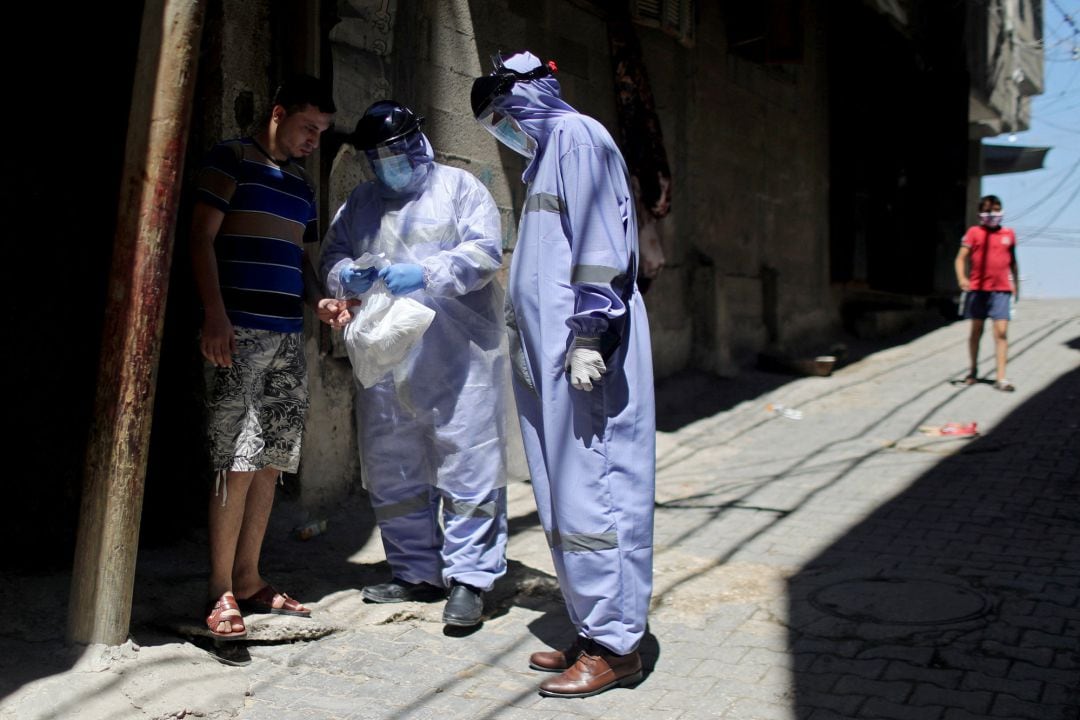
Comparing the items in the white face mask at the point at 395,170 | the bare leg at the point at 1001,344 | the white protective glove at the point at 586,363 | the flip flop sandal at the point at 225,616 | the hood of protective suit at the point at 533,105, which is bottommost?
the flip flop sandal at the point at 225,616

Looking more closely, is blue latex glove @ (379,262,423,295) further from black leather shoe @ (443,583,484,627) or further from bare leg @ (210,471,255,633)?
black leather shoe @ (443,583,484,627)

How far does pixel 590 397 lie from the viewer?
11.3ft

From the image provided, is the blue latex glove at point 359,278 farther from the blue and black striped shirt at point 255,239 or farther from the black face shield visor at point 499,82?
the black face shield visor at point 499,82

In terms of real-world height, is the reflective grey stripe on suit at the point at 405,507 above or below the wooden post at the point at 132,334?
below

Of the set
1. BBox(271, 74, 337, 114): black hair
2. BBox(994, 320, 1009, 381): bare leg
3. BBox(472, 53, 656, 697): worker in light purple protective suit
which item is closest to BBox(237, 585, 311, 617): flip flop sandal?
BBox(472, 53, 656, 697): worker in light purple protective suit

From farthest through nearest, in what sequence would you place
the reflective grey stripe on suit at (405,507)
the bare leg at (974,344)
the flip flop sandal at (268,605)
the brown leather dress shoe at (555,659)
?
the bare leg at (974,344) → the reflective grey stripe on suit at (405,507) → the flip flop sandal at (268,605) → the brown leather dress shoe at (555,659)

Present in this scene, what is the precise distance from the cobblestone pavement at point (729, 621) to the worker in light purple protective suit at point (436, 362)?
12.7 inches

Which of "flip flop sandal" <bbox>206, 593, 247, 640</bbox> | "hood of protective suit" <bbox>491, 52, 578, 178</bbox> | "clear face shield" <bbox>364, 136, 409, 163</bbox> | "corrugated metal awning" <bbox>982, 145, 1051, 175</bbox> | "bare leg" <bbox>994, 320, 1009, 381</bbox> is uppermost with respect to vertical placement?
"corrugated metal awning" <bbox>982, 145, 1051, 175</bbox>

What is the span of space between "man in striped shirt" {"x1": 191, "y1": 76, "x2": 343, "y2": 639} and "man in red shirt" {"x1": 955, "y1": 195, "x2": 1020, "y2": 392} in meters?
7.18

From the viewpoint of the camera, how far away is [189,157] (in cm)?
463

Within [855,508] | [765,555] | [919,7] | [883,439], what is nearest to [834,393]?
[883,439]

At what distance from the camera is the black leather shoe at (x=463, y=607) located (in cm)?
390

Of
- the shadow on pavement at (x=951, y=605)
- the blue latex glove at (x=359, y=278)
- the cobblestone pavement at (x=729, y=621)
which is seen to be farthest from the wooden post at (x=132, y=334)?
the shadow on pavement at (x=951, y=605)

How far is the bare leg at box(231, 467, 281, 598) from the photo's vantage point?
3.90 m
